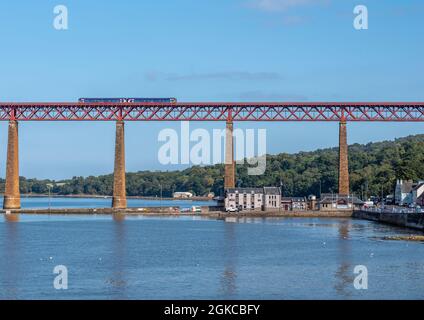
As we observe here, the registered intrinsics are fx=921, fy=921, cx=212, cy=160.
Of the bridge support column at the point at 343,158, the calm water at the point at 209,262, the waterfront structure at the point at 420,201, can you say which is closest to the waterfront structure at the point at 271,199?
the bridge support column at the point at 343,158

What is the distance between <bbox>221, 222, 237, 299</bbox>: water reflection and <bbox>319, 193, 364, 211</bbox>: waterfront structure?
32.8 metres

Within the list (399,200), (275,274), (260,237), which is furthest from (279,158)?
(275,274)

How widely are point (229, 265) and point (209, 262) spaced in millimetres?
2142

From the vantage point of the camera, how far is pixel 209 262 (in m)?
54.1

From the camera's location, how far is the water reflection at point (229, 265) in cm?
4212

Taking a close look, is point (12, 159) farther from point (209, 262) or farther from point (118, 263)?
point (209, 262)

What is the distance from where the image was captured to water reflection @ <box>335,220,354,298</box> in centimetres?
4238

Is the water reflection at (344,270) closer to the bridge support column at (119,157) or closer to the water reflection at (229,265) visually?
A: the water reflection at (229,265)

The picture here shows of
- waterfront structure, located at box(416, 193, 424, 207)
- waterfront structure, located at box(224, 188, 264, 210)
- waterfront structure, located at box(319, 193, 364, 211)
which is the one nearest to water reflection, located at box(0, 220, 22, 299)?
waterfront structure, located at box(224, 188, 264, 210)

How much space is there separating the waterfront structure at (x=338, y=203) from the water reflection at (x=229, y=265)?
32.8 meters

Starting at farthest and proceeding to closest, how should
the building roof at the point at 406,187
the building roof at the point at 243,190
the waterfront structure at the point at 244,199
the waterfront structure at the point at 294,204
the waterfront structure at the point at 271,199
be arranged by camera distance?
the waterfront structure at the point at 294,204 → the waterfront structure at the point at 271,199 → the building roof at the point at 406,187 → the waterfront structure at the point at 244,199 → the building roof at the point at 243,190
